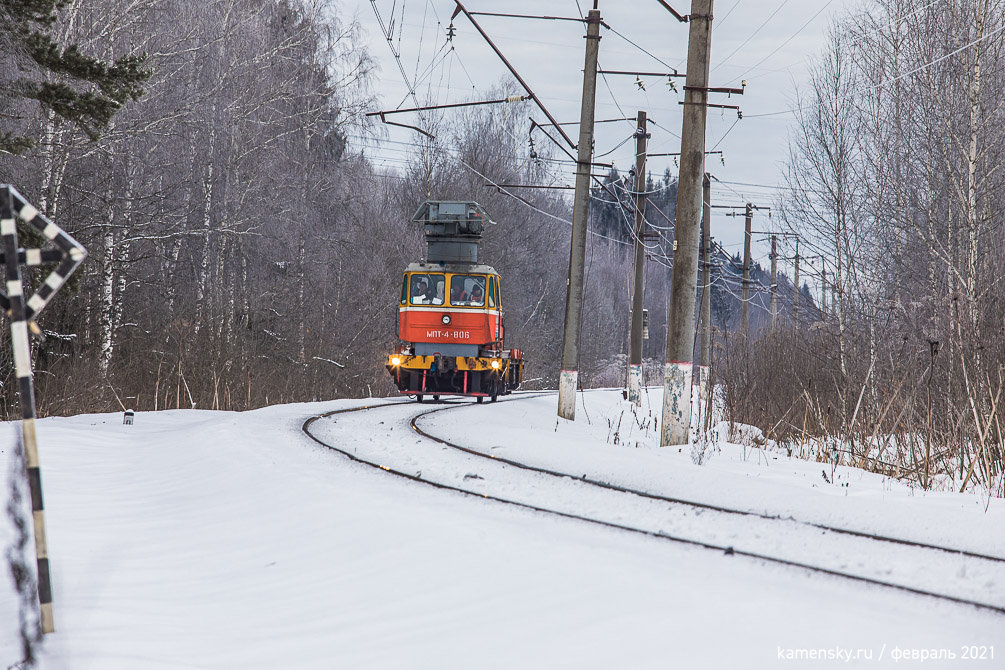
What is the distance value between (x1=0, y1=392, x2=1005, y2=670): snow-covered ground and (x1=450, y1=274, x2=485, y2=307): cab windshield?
33.3 feet

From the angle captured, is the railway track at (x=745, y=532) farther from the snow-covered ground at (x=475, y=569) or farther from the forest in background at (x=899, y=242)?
the forest in background at (x=899, y=242)

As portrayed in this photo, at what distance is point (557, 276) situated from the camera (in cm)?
4972

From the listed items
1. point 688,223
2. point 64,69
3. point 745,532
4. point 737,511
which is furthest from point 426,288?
point 745,532

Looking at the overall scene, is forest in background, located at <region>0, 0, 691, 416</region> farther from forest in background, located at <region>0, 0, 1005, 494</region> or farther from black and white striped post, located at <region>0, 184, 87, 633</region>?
black and white striped post, located at <region>0, 184, 87, 633</region>

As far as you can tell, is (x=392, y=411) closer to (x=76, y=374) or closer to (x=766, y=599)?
(x=76, y=374)

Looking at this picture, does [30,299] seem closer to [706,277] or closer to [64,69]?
[64,69]

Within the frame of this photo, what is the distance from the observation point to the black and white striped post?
13.3 feet

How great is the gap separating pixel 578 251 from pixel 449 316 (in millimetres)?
4012

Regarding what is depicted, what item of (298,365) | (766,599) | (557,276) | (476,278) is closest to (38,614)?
(766,599)

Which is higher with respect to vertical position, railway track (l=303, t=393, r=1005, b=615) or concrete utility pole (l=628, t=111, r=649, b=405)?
concrete utility pole (l=628, t=111, r=649, b=405)

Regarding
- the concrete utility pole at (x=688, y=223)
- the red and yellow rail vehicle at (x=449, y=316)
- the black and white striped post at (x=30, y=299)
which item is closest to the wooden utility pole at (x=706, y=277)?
the red and yellow rail vehicle at (x=449, y=316)

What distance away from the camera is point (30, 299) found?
405 centimetres

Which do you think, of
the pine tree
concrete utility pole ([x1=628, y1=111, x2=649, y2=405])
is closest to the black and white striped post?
the pine tree

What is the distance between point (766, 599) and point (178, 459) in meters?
7.36
